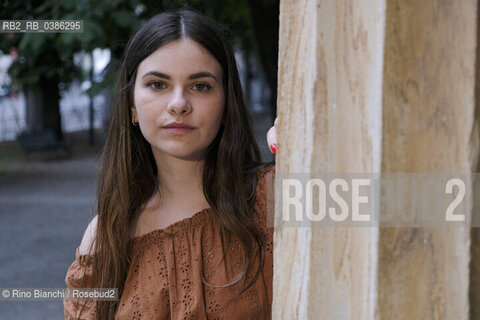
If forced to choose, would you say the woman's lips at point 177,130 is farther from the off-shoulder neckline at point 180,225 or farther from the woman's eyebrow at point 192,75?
the off-shoulder neckline at point 180,225

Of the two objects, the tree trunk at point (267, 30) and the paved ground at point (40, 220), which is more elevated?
the tree trunk at point (267, 30)

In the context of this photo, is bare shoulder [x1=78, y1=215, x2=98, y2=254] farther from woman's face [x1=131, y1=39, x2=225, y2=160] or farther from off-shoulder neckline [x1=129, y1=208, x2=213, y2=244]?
woman's face [x1=131, y1=39, x2=225, y2=160]

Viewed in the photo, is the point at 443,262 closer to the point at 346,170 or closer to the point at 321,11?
the point at 346,170

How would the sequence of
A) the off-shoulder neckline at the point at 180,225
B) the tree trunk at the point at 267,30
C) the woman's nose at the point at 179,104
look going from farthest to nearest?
the tree trunk at the point at 267,30 → the off-shoulder neckline at the point at 180,225 → the woman's nose at the point at 179,104

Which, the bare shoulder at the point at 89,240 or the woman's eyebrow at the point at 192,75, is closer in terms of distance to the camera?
the woman's eyebrow at the point at 192,75

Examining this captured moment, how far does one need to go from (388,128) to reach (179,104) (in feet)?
3.44

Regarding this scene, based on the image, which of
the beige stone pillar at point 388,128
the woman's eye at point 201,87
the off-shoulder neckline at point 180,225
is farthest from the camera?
the off-shoulder neckline at point 180,225

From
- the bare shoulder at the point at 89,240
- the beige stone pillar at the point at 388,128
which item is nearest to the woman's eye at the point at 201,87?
the bare shoulder at the point at 89,240

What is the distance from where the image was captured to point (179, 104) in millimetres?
2047

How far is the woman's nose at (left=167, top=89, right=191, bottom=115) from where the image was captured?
2049mm

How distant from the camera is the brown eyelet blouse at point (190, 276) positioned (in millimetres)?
2148

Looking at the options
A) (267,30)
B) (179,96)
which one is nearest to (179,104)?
(179,96)

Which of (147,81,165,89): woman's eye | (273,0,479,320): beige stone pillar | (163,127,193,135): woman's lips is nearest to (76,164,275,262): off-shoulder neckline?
(163,127,193,135): woman's lips

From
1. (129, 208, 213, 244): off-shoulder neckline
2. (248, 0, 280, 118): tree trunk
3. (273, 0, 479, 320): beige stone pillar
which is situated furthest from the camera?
(248, 0, 280, 118): tree trunk
